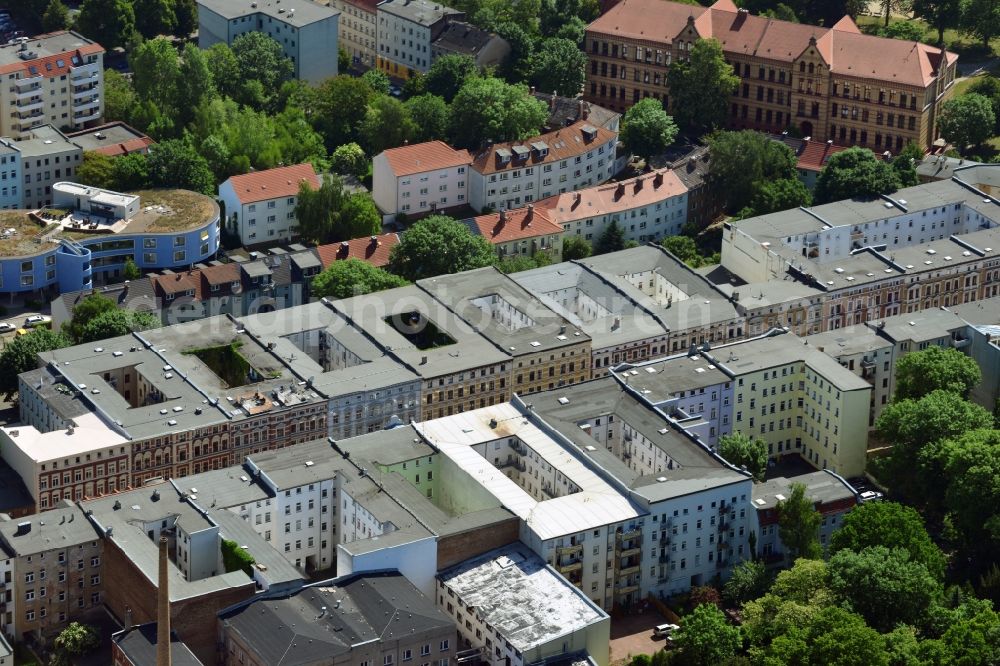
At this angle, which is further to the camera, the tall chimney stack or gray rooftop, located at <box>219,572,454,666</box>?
gray rooftop, located at <box>219,572,454,666</box>

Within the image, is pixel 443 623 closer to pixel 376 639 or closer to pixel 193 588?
pixel 376 639

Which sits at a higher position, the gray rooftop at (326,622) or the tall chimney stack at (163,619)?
the tall chimney stack at (163,619)

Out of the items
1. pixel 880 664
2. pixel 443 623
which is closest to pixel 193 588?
pixel 443 623

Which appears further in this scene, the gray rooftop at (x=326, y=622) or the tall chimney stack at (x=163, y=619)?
the gray rooftop at (x=326, y=622)

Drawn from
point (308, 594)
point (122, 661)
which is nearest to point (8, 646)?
point (122, 661)

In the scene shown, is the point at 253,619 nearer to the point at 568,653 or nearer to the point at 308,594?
the point at 308,594

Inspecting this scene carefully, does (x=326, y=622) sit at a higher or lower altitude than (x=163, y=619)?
lower

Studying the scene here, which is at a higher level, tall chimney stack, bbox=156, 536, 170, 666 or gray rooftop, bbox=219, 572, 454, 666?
tall chimney stack, bbox=156, 536, 170, 666

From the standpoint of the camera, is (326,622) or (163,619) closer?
(163,619)
